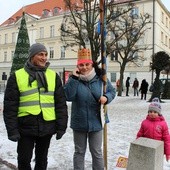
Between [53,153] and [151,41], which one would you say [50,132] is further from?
[151,41]

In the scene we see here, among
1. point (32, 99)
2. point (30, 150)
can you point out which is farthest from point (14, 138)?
point (32, 99)

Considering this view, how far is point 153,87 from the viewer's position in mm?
19859

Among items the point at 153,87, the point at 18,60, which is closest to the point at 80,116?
the point at 18,60

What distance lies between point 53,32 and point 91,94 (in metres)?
55.2

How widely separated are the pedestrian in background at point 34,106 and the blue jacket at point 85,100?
Result: 1.19ft

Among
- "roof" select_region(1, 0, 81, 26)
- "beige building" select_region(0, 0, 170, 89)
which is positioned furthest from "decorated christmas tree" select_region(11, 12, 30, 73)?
"roof" select_region(1, 0, 81, 26)

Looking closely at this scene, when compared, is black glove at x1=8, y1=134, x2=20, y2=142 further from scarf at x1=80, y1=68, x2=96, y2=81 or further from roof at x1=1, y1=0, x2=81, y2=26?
roof at x1=1, y1=0, x2=81, y2=26

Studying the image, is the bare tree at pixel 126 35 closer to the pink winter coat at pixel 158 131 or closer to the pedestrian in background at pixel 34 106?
the pink winter coat at pixel 158 131

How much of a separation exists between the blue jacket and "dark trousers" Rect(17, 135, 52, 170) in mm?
601

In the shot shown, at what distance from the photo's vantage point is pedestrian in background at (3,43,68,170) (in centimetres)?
383

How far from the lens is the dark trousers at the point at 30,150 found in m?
3.94

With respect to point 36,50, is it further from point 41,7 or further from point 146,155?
point 41,7

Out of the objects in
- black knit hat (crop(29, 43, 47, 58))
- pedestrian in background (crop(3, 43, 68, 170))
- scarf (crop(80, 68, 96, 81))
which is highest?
black knit hat (crop(29, 43, 47, 58))

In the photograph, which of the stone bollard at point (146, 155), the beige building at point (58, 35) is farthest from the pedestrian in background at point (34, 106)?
the beige building at point (58, 35)
